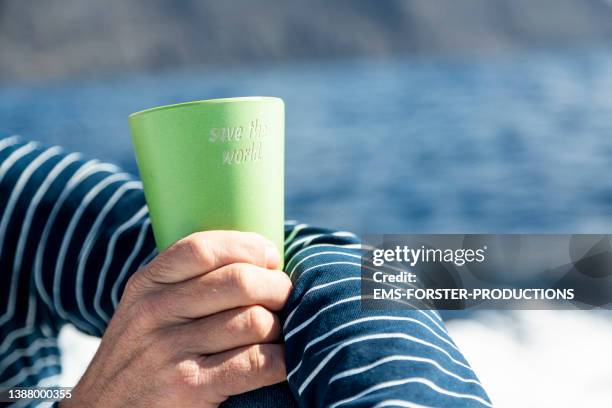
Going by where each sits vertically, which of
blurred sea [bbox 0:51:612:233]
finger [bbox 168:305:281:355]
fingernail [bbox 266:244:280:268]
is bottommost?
finger [bbox 168:305:281:355]

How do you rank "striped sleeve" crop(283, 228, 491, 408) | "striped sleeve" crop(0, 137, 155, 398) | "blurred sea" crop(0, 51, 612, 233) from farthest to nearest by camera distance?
"blurred sea" crop(0, 51, 612, 233)
"striped sleeve" crop(0, 137, 155, 398)
"striped sleeve" crop(283, 228, 491, 408)

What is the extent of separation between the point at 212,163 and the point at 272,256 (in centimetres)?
7

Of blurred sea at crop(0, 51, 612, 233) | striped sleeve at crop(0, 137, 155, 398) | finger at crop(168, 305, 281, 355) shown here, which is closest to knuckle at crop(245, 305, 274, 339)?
finger at crop(168, 305, 281, 355)

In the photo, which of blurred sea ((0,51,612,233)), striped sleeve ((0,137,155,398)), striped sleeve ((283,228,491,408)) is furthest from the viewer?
blurred sea ((0,51,612,233))

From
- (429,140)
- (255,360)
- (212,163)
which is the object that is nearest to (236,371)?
(255,360)

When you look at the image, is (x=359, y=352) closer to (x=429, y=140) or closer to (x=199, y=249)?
(x=199, y=249)

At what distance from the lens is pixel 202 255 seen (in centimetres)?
39

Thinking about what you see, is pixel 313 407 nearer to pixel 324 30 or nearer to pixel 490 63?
pixel 490 63

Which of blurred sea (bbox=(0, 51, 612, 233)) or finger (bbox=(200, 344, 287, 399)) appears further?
blurred sea (bbox=(0, 51, 612, 233))

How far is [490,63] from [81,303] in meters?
12.7

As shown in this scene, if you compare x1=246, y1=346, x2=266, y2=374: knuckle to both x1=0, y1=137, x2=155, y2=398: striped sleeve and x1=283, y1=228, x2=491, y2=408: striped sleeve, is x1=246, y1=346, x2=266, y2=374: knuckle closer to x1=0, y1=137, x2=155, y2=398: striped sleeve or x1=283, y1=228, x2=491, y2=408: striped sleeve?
x1=283, y1=228, x2=491, y2=408: striped sleeve

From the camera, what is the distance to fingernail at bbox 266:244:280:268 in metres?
0.41

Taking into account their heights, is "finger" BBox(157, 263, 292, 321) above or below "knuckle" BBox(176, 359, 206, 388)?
above

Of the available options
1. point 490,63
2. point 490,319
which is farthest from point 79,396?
point 490,63
